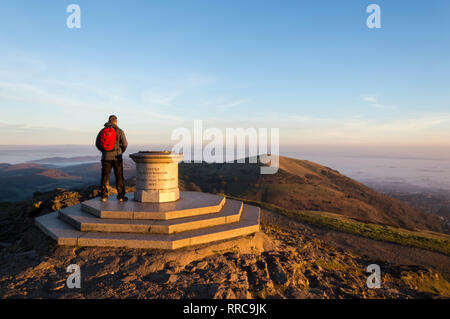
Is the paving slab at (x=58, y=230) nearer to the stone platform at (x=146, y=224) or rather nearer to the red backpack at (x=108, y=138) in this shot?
the stone platform at (x=146, y=224)

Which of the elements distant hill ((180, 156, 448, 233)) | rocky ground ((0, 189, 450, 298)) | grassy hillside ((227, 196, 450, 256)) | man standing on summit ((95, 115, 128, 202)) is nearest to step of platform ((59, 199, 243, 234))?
rocky ground ((0, 189, 450, 298))

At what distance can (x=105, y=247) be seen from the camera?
20.1 ft

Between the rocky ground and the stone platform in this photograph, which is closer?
the rocky ground

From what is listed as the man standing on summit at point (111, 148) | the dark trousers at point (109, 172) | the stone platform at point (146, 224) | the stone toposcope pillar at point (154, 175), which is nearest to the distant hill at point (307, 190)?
the stone platform at point (146, 224)

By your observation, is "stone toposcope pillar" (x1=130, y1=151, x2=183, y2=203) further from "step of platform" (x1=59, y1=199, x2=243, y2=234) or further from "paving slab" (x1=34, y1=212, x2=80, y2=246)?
"paving slab" (x1=34, y1=212, x2=80, y2=246)

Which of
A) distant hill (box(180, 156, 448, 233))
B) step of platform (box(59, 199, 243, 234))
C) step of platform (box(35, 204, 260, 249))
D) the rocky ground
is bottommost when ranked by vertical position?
distant hill (box(180, 156, 448, 233))

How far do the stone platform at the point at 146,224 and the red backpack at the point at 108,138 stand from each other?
74.1 inches

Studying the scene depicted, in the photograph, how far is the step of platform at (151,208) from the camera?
7211mm

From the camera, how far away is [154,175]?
8.46 m

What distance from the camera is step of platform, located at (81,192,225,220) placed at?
23.7 ft

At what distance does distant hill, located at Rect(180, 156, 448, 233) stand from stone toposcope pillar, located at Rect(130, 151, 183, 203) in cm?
1574

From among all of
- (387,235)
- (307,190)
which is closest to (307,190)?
(307,190)

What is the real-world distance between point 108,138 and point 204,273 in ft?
17.3

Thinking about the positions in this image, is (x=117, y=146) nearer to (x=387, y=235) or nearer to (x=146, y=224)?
(x=146, y=224)
